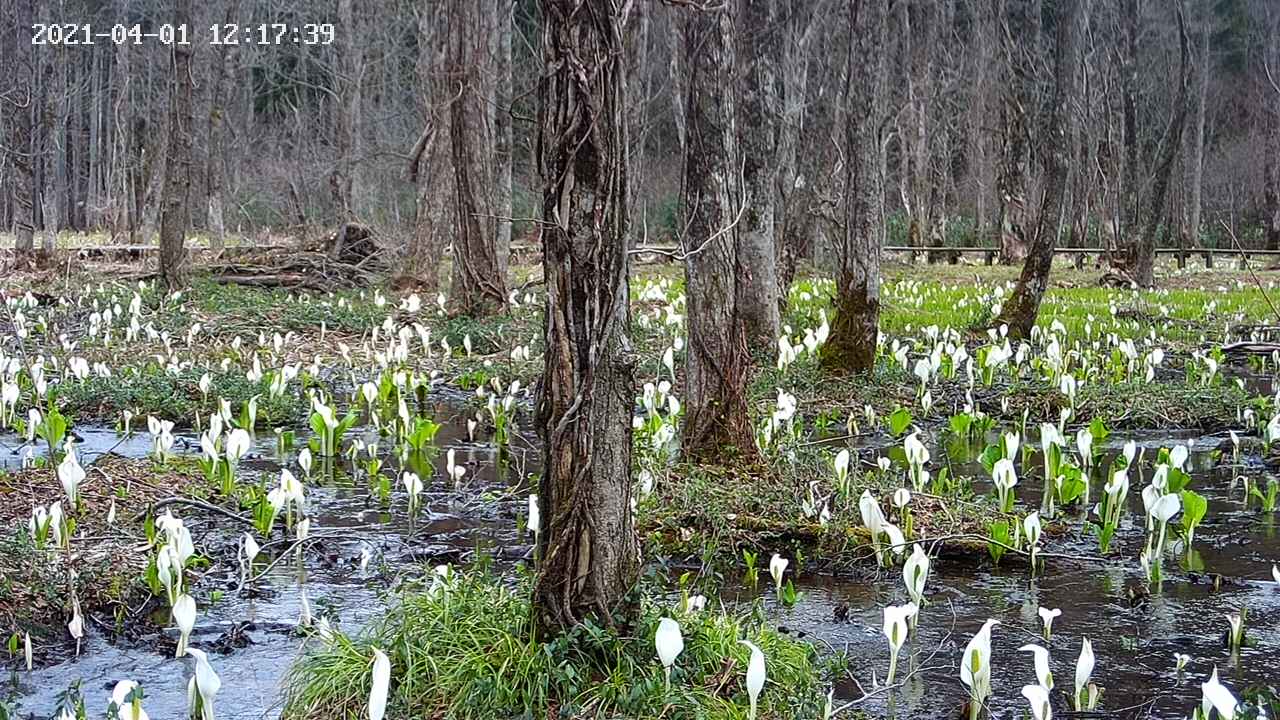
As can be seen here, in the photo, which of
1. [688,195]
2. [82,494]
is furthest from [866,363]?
[82,494]

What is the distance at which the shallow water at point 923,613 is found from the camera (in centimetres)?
427

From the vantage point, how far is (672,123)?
1390 inches

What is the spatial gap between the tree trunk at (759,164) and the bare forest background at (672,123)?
1.3 inches

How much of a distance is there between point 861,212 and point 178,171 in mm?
9481

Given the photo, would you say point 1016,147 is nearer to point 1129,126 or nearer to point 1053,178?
point 1129,126

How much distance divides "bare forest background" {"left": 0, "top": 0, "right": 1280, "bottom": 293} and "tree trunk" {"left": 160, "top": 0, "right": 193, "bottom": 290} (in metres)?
0.11

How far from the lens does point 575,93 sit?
145 inches

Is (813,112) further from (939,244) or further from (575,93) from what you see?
(575,93)

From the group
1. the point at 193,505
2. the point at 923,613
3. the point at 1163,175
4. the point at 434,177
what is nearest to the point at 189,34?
the point at 434,177

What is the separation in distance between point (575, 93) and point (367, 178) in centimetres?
2837

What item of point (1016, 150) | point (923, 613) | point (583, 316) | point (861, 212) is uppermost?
point (1016, 150)

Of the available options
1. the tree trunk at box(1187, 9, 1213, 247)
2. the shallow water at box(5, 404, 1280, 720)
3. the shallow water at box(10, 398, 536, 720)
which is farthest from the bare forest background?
the shallow water at box(5, 404, 1280, 720)

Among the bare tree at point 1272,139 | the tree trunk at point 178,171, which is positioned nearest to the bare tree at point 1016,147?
the bare tree at point 1272,139

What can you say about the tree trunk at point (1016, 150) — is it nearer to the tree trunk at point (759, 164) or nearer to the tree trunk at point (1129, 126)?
the tree trunk at point (1129, 126)
